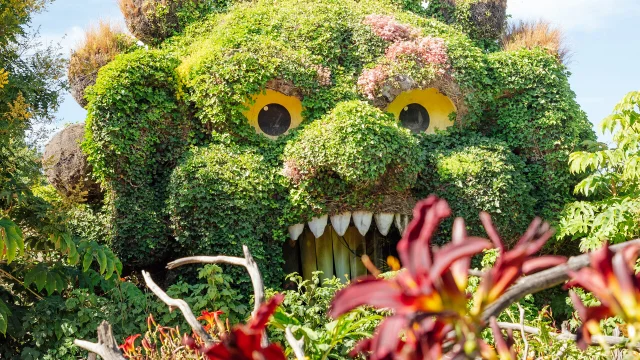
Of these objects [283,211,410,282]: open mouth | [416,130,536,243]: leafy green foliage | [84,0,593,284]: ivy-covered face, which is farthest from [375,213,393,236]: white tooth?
[416,130,536,243]: leafy green foliage

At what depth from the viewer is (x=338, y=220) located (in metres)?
7.87

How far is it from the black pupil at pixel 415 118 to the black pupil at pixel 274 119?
4.96ft

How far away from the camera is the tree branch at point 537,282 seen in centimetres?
73

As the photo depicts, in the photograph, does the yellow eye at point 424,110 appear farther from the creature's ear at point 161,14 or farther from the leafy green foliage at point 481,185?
the creature's ear at point 161,14

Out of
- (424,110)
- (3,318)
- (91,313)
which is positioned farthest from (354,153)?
(3,318)

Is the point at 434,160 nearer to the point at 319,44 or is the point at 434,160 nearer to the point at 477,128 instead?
the point at 477,128

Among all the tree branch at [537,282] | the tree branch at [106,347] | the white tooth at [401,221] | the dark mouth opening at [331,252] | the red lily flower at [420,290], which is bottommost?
the dark mouth opening at [331,252]

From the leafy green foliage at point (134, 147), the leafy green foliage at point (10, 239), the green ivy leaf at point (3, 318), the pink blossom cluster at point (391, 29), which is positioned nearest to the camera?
the leafy green foliage at point (10, 239)

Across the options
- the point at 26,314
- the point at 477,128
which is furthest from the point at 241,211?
the point at 477,128

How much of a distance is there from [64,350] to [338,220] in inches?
127

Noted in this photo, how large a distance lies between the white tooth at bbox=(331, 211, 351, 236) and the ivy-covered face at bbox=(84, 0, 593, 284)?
0.03m

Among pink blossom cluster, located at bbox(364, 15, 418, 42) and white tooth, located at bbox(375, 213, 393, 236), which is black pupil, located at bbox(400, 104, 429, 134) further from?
white tooth, located at bbox(375, 213, 393, 236)

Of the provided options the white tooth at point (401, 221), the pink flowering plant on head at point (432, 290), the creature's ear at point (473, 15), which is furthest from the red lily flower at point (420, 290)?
the creature's ear at point (473, 15)

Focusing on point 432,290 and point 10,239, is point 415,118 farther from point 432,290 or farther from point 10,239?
point 432,290
